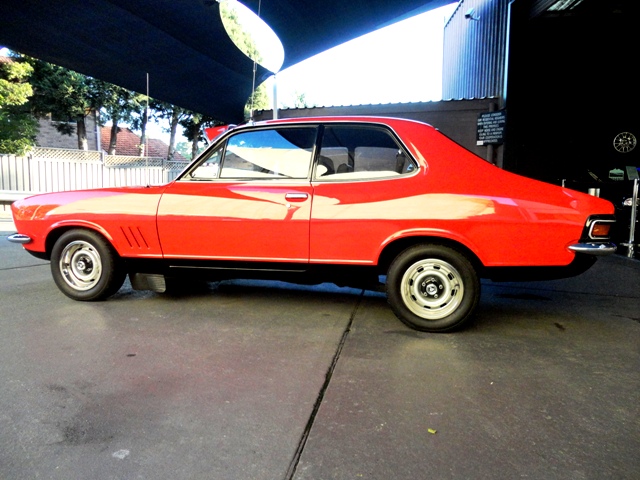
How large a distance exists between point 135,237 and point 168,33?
8.02 meters

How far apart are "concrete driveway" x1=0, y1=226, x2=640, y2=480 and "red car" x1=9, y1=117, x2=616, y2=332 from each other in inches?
14.5

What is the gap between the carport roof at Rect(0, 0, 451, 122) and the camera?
8.88 m

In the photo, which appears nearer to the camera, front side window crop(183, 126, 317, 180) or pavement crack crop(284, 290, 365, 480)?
pavement crack crop(284, 290, 365, 480)

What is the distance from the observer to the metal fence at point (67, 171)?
50.9 ft

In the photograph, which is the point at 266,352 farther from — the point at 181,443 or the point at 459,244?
the point at 459,244

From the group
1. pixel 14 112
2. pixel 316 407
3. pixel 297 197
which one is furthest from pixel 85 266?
pixel 14 112

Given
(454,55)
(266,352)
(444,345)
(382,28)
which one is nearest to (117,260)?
(266,352)

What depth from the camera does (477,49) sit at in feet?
39.7

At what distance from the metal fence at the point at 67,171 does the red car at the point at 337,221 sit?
35.6 feet

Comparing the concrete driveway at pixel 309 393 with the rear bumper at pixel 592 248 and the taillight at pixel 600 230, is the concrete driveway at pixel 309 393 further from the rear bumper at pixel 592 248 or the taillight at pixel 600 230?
the taillight at pixel 600 230

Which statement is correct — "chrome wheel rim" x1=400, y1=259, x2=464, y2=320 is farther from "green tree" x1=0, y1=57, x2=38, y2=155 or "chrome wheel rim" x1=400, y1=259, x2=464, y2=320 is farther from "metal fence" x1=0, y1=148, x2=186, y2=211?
"green tree" x1=0, y1=57, x2=38, y2=155

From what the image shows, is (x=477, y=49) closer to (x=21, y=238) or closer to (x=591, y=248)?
(x=591, y=248)

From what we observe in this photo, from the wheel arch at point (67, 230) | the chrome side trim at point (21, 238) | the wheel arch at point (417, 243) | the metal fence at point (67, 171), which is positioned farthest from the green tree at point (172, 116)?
the wheel arch at point (417, 243)

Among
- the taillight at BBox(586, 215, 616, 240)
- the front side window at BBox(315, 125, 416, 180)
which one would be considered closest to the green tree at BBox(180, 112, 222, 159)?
the front side window at BBox(315, 125, 416, 180)
